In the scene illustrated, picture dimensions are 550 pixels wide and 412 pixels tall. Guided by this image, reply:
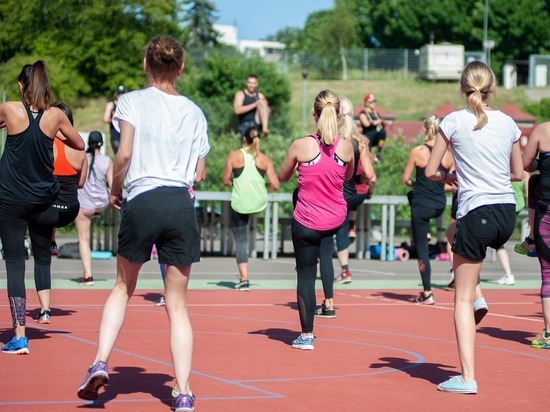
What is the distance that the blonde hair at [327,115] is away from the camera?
9.62 metres

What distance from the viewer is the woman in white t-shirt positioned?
7688 mm

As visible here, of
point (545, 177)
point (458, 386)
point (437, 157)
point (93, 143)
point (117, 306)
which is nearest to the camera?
point (117, 306)

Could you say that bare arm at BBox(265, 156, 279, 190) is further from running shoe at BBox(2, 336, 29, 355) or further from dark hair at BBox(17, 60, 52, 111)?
running shoe at BBox(2, 336, 29, 355)

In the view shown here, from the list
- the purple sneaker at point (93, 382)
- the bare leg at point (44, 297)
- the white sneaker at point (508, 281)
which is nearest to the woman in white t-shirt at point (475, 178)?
the purple sneaker at point (93, 382)

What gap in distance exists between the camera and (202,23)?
116188mm

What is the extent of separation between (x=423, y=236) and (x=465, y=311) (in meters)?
5.68

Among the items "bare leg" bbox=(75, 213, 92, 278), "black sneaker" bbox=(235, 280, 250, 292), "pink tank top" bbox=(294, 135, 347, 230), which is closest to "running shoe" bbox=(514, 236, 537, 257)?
"pink tank top" bbox=(294, 135, 347, 230)

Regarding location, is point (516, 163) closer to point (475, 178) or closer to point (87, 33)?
point (475, 178)

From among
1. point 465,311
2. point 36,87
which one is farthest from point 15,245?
point 465,311

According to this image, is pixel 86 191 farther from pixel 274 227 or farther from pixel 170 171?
pixel 170 171

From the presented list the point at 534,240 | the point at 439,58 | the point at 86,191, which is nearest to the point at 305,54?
the point at 439,58

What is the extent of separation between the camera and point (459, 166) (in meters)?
7.90

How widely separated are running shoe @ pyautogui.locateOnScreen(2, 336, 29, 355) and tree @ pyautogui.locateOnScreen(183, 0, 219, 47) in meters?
106

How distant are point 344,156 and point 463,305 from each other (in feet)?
8.07
